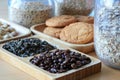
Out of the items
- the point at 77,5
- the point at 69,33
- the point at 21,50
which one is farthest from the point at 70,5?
the point at 21,50

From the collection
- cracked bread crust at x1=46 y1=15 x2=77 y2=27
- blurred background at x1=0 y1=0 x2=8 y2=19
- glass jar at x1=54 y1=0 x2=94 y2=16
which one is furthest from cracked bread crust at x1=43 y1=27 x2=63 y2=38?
blurred background at x1=0 y1=0 x2=8 y2=19

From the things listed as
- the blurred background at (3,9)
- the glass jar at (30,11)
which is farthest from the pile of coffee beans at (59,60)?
the blurred background at (3,9)

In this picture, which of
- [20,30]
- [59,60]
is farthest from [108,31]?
[20,30]

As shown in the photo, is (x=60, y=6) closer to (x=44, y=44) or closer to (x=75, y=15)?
(x=75, y=15)

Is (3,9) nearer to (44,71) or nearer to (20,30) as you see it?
(20,30)

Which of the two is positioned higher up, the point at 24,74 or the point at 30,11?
the point at 30,11

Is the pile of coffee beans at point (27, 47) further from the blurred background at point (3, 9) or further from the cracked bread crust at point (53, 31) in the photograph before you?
the blurred background at point (3, 9)
